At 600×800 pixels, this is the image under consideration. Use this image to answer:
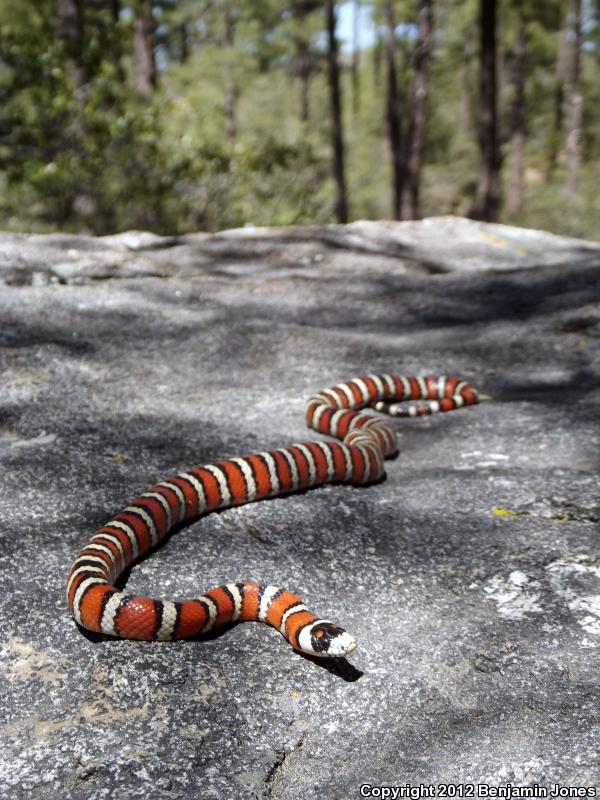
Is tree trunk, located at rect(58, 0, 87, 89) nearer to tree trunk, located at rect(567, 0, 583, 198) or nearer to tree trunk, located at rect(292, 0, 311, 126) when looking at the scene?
tree trunk, located at rect(292, 0, 311, 126)

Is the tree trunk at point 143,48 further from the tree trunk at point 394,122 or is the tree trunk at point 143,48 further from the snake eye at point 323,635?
the snake eye at point 323,635

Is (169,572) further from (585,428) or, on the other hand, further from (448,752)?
(585,428)

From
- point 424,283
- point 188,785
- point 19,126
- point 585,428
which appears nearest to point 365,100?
point 19,126

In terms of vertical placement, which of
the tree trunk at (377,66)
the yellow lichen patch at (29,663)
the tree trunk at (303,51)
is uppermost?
the tree trunk at (377,66)

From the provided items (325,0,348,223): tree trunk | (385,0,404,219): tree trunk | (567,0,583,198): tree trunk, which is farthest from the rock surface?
(567,0,583,198): tree trunk

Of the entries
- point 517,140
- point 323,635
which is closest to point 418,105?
point 517,140

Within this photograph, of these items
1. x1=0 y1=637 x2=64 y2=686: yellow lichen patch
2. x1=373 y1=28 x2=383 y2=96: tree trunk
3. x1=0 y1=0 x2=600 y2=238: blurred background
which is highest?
x1=373 y1=28 x2=383 y2=96: tree trunk

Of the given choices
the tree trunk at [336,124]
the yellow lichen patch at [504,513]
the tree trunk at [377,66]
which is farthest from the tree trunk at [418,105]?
the tree trunk at [377,66]
